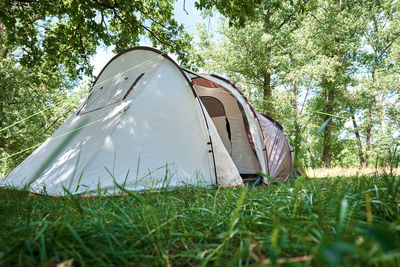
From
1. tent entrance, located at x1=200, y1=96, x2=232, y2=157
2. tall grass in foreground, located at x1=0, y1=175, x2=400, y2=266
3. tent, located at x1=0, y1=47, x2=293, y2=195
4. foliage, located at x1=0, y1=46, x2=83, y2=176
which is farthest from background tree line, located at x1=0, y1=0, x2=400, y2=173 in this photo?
tall grass in foreground, located at x1=0, y1=175, x2=400, y2=266

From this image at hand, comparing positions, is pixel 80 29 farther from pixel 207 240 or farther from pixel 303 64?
pixel 303 64

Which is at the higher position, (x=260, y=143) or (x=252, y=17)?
(x=252, y=17)

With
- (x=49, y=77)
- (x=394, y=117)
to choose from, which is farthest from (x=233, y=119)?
(x=394, y=117)

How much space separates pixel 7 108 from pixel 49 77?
5245mm

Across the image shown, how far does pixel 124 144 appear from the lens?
289 centimetres

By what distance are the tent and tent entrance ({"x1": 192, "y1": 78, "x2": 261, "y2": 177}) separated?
2.36ft

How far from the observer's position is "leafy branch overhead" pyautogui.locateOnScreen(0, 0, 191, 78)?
5176 millimetres

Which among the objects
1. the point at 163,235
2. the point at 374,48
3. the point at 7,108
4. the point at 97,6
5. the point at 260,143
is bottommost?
the point at 163,235

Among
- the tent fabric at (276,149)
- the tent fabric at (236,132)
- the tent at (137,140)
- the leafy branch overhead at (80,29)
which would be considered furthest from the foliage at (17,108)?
the tent fabric at (276,149)

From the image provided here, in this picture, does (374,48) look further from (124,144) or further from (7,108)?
(7,108)

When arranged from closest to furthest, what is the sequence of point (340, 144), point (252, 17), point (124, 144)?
point (124, 144) < point (252, 17) < point (340, 144)

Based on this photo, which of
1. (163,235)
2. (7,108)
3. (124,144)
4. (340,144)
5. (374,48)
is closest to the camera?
(163,235)

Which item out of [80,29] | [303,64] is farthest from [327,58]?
[80,29]

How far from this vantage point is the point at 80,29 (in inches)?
213
